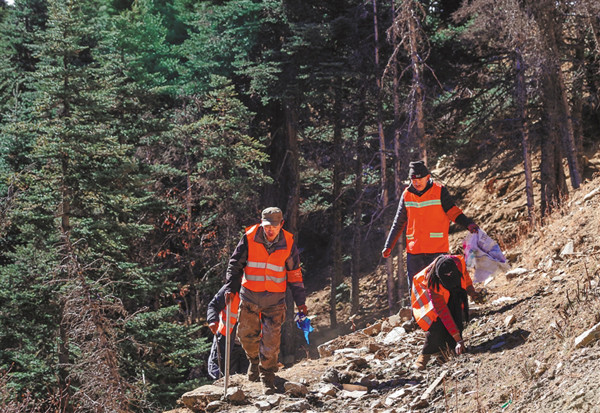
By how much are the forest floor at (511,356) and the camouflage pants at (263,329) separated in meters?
0.40

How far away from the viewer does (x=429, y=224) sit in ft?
25.9

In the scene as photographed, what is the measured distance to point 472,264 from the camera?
8.25m

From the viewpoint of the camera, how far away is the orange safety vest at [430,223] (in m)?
7.89

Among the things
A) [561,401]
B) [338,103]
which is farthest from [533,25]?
[561,401]

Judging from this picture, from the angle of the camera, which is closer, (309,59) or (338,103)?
(309,59)

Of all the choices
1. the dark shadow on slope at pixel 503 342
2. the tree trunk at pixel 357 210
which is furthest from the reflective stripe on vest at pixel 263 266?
the tree trunk at pixel 357 210

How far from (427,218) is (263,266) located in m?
2.11

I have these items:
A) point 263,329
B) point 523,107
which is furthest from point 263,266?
point 523,107

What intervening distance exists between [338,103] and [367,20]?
2668 millimetres

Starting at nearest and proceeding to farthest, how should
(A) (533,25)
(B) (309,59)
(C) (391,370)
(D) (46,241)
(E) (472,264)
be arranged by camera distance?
(C) (391,370)
(E) (472,264)
(A) (533,25)
(D) (46,241)
(B) (309,59)

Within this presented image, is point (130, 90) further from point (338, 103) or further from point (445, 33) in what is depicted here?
point (445, 33)

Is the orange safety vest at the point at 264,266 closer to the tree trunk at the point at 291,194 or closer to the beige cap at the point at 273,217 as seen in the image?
the beige cap at the point at 273,217

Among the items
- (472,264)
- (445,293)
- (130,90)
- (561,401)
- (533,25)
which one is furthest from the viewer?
(130,90)

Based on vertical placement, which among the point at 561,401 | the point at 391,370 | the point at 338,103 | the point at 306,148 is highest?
the point at 338,103
